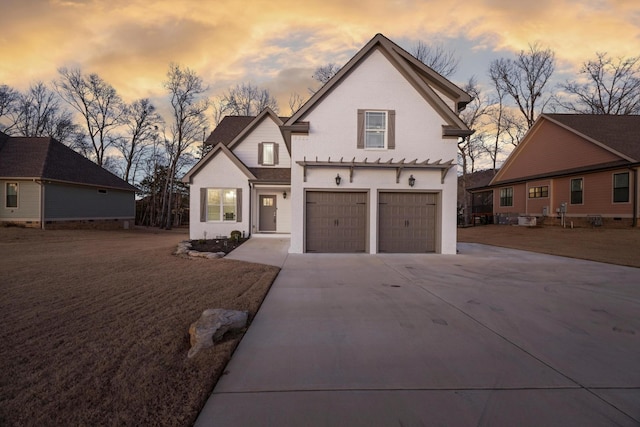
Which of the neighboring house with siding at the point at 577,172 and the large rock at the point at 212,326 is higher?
the neighboring house with siding at the point at 577,172

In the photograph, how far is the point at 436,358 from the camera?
11.0 ft

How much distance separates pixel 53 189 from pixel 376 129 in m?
21.8

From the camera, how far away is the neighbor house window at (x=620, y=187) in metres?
17.5

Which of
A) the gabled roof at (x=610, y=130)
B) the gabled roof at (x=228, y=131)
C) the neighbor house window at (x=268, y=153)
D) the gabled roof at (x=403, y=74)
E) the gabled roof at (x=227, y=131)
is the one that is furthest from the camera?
the gabled roof at (x=227, y=131)

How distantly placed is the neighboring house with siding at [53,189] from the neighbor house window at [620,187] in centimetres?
3545

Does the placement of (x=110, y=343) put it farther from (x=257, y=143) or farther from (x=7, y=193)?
(x=7, y=193)

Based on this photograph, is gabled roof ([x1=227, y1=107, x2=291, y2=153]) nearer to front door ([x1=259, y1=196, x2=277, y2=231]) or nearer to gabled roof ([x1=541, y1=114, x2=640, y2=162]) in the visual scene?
front door ([x1=259, y1=196, x2=277, y2=231])

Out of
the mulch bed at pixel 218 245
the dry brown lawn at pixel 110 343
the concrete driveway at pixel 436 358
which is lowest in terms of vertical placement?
the concrete driveway at pixel 436 358

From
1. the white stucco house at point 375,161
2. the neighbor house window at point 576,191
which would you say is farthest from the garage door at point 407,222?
the neighbor house window at point 576,191

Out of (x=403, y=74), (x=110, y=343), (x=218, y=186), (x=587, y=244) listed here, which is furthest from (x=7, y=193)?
(x=587, y=244)

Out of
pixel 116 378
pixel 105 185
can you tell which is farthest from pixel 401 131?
pixel 105 185

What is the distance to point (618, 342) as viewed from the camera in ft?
12.6

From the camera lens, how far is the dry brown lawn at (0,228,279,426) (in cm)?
241

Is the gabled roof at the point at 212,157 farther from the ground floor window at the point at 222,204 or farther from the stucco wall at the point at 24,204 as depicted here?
the stucco wall at the point at 24,204
